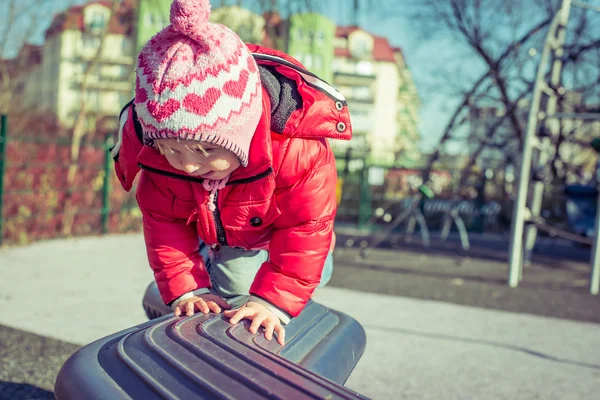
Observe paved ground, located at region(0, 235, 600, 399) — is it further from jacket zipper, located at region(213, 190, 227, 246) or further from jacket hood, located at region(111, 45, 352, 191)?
jacket hood, located at region(111, 45, 352, 191)

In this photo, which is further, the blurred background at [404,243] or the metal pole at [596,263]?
the metal pole at [596,263]

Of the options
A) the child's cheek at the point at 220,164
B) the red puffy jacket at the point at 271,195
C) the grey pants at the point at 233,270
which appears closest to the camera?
the child's cheek at the point at 220,164

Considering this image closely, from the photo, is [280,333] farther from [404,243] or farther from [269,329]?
[404,243]

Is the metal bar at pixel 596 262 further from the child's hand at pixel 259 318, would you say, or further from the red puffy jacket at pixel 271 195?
the child's hand at pixel 259 318

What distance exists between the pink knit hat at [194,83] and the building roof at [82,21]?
8101 millimetres

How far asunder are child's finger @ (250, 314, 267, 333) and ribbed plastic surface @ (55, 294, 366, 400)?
18 millimetres

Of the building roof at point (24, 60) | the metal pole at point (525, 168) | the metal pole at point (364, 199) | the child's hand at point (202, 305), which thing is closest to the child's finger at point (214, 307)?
the child's hand at point (202, 305)

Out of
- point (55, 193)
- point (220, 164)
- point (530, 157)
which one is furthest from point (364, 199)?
point (220, 164)

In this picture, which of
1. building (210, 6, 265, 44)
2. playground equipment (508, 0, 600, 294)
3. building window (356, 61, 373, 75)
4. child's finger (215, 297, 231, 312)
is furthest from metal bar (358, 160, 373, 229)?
building window (356, 61, 373, 75)

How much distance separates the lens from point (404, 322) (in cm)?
364

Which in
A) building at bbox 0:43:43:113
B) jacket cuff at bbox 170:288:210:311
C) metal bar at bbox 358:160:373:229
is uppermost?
building at bbox 0:43:43:113

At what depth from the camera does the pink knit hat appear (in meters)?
1.29

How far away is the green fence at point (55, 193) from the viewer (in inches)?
242

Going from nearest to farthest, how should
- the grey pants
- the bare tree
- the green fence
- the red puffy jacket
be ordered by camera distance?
the red puffy jacket → the grey pants → the green fence → the bare tree
